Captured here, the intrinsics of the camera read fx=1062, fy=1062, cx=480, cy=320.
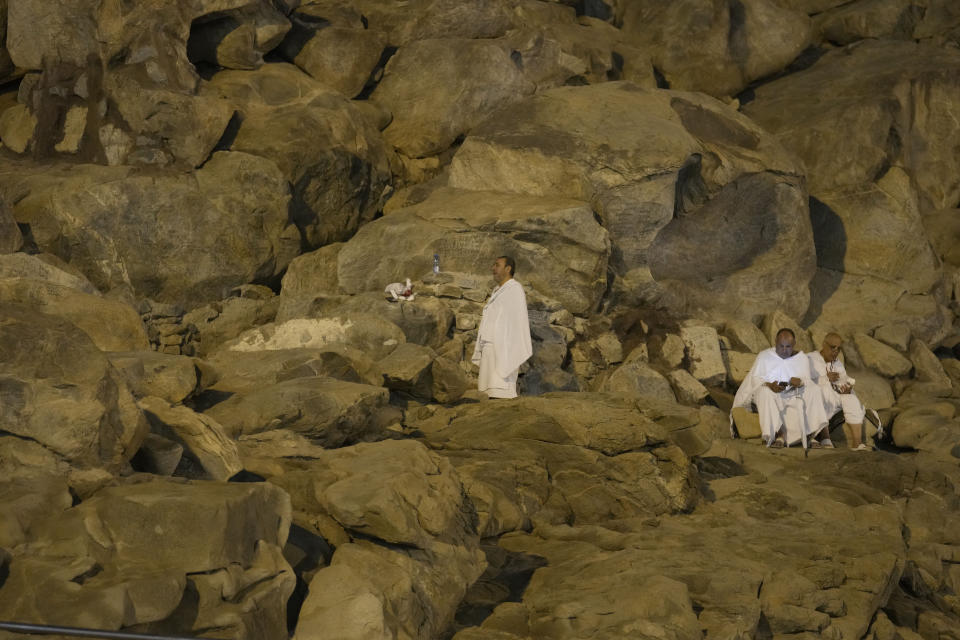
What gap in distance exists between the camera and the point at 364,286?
13.5m

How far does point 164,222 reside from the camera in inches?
524

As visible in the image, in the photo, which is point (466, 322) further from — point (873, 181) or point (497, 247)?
point (873, 181)

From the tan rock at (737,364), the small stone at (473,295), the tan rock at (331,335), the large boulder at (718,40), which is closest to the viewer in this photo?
the tan rock at (331,335)

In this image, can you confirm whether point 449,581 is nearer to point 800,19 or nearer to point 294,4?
point 294,4

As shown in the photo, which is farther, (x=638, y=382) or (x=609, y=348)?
(x=609, y=348)

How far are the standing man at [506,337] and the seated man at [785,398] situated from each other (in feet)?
9.84

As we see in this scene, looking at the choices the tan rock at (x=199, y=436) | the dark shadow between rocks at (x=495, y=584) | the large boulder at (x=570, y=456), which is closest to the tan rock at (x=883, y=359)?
the large boulder at (x=570, y=456)

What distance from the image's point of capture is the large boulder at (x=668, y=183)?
560 inches

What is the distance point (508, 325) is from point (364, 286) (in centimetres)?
350

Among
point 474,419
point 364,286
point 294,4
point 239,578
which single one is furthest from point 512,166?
point 239,578

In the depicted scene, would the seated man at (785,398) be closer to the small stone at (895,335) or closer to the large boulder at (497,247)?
the large boulder at (497,247)

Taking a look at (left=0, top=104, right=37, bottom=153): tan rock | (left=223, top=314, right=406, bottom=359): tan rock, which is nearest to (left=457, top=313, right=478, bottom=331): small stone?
(left=223, top=314, right=406, bottom=359): tan rock

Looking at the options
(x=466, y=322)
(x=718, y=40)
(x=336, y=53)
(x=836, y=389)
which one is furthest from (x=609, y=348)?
(x=718, y=40)

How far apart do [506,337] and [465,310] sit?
2073 millimetres
